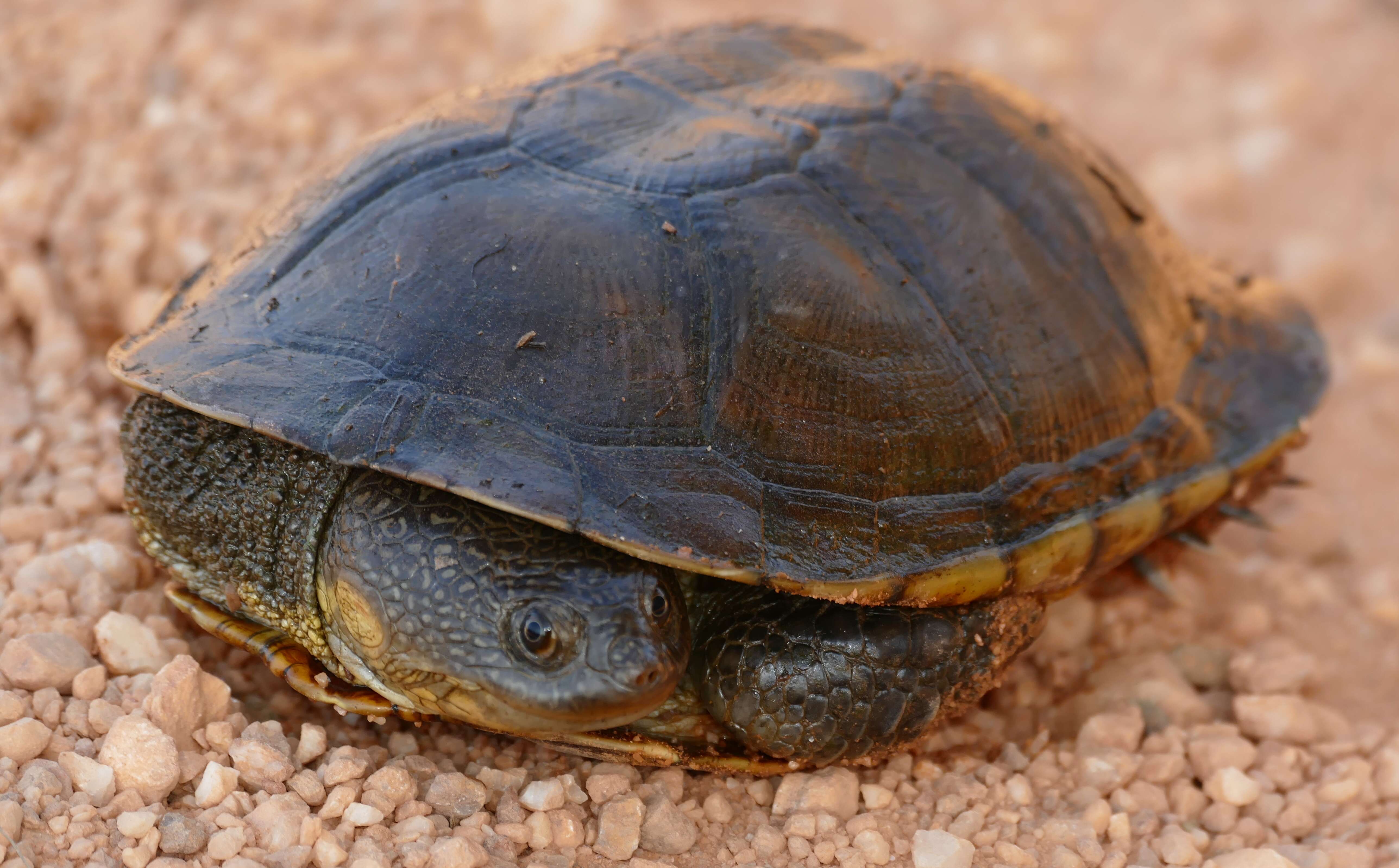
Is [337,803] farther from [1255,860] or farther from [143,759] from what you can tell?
[1255,860]

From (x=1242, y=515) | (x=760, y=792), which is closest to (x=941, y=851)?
(x=760, y=792)

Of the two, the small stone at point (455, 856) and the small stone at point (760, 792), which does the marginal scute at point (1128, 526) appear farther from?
the small stone at point (455, 856)

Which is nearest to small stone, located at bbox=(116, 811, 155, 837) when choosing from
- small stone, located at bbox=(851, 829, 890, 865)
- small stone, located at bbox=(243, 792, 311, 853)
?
small stone, located at bbox=(243, 792, 311, 853)

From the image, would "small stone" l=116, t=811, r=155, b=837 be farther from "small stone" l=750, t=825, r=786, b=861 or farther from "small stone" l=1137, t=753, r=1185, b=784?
"small stone" l=1137, t=753, r=1185, b=784

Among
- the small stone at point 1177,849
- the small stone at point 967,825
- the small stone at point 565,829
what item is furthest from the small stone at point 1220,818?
the small stone at point 565,829

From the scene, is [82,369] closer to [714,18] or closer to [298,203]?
[298,203]

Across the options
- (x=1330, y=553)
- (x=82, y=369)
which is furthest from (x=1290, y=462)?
(x=82, y=369)
